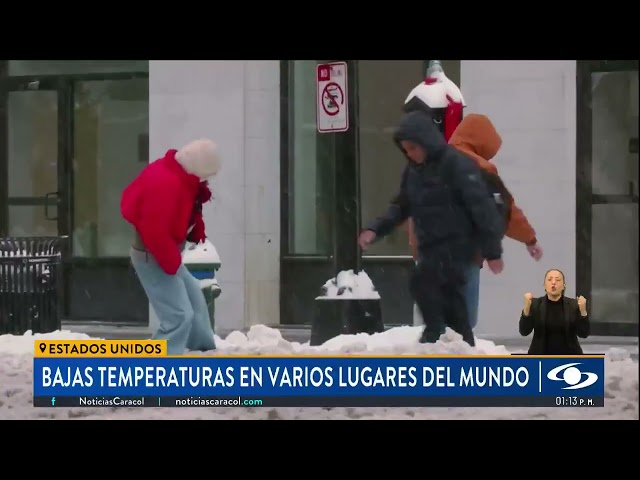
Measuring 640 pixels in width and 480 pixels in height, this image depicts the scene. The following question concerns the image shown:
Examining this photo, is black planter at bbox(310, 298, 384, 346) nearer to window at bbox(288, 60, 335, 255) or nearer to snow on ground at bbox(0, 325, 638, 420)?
snow on ground at bbox(0, 325, 638, 420)

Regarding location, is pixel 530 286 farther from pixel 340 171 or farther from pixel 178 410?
pixel 178 410

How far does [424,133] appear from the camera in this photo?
769 centimetres

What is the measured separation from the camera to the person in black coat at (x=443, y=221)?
7.48m

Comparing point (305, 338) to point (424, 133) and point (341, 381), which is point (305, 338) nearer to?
point (341, 381)

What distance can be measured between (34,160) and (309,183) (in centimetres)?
261

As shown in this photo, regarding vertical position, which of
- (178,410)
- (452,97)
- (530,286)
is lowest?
(178,410)

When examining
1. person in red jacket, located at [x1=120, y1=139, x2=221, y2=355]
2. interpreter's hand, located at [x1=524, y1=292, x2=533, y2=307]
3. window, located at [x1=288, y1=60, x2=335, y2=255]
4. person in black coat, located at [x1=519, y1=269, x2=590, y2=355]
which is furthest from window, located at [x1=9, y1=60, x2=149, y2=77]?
person in black coat, located at [x1=519, y1=269, x2=590, y2=355]

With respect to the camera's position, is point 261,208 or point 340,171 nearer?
point 340,171

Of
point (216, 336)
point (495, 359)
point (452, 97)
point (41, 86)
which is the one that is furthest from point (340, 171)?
point (41, 86)

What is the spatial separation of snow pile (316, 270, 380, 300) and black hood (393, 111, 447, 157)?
3.65 ft

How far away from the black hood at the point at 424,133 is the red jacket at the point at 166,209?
1.48m

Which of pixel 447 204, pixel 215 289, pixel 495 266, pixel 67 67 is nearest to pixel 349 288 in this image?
pixel 215 289

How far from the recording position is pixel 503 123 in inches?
344

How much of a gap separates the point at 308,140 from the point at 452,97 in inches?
96.0
